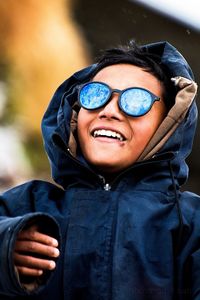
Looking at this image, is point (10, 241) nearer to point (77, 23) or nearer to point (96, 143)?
point (96, 143)

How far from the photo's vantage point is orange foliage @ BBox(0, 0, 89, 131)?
2.52 metres

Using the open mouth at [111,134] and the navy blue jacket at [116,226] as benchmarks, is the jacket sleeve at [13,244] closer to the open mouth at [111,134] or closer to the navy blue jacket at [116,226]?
the navy blue jacket at [116,226]

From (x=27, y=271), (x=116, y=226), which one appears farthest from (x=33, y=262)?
(x=116, y=226)

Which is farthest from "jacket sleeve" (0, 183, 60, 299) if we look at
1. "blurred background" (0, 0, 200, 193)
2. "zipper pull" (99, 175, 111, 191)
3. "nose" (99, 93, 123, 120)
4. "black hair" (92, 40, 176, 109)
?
"blurred background" (0, 0, 200, 193)

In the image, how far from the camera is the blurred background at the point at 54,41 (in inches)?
97.9

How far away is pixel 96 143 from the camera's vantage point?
1322 millimetres

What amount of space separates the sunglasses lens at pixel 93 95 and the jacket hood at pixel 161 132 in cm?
7

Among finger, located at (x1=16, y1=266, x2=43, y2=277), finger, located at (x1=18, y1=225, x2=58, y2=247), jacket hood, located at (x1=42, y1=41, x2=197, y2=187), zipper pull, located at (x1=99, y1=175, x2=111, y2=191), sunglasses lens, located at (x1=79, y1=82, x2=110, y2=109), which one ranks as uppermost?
sunglasses lens, located at (x1=79, y1=82, x2=110, y2=109)

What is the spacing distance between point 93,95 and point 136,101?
0.34 ft

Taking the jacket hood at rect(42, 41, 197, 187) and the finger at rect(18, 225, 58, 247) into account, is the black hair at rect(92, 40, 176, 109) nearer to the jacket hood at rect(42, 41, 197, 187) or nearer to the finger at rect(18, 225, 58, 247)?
the jacket hood at rect(42, 41, 197, 187)

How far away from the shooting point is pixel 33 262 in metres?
1.04

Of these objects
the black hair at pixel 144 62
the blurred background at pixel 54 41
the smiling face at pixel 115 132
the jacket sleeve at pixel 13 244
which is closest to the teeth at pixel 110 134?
the smiling face at pixel 115 132

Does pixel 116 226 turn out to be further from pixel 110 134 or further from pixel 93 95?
pixel 93 95

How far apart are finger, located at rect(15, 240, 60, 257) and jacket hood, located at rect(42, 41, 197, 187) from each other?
30 centimetres
